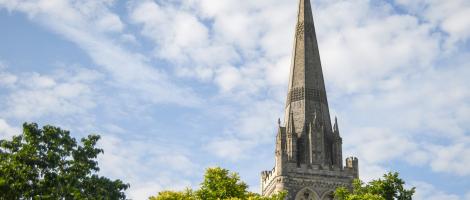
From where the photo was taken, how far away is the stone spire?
220 feet

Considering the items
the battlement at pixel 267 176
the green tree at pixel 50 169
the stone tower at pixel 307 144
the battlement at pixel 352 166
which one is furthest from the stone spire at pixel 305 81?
the green tree at pixel 50 169

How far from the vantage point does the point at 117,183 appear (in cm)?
3669

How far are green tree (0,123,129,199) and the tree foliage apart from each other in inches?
174

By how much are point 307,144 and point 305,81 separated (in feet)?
23.3

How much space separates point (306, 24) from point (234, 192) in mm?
36121

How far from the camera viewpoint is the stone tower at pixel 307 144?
62875 millimetres

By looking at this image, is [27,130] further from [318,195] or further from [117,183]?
[318,195]

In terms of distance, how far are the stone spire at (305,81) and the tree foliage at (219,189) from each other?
2546 centimetres

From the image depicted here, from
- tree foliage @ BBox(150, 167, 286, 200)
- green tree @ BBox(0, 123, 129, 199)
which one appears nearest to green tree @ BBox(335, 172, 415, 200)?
tree foliage @ BBox(150, 167, 286, 200)

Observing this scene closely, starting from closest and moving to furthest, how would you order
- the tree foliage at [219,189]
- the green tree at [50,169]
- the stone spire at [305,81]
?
the green tree at [50,169] < the tree foliage at [219,189] < the stone spire at [305,81]

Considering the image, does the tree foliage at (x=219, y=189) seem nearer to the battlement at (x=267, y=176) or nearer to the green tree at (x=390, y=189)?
the green tree at (x=390, y=189)

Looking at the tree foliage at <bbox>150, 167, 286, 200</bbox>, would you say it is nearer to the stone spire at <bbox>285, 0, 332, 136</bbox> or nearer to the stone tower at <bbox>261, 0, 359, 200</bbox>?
the stone tower at <bbox>261, 0, 359, 200</bbox>

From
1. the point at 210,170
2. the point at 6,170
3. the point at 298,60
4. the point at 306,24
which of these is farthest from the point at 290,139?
the point at 6,170

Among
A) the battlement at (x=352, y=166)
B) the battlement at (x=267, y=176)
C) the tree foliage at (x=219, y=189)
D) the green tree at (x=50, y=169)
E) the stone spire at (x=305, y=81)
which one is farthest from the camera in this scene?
the stone spire at (x=305, y=81)
